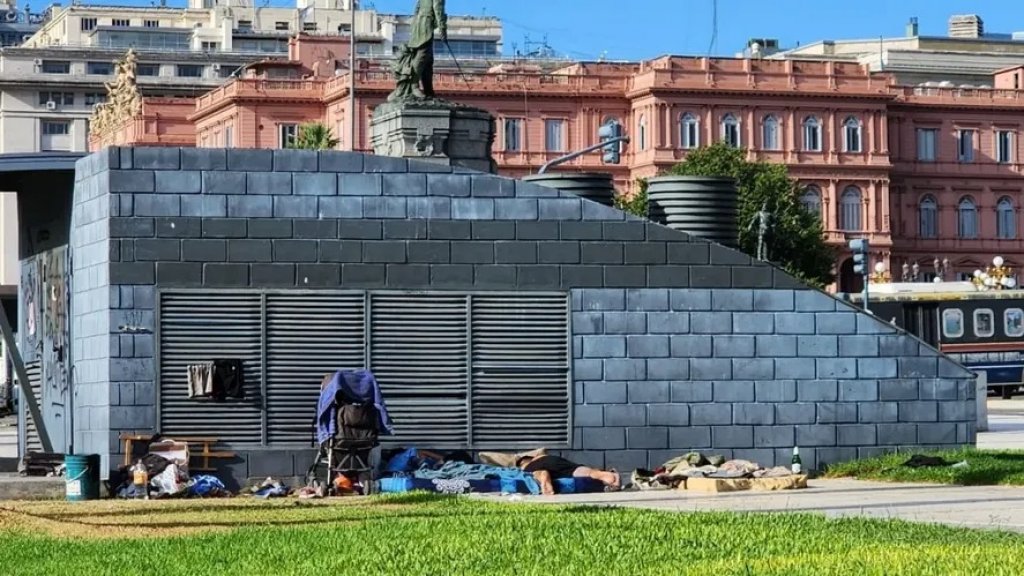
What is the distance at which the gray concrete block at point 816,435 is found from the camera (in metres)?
29.5

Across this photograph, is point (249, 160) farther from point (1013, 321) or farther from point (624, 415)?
point (1013, 321)

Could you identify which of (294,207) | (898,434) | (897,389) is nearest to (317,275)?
(294,207)

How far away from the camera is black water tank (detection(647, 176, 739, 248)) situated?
32.5m

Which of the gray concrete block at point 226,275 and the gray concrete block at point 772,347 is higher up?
the gray concrete block at point 226,275

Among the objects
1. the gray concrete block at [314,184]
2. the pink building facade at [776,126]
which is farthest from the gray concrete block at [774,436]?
the pink building facade at [776,126]

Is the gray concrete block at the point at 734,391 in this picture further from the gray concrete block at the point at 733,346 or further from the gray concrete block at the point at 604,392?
the gray concrete block at the point at 604,392

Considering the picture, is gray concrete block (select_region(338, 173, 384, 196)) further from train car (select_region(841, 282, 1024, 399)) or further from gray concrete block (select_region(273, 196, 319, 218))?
train car (select_region(841, 282, 1024, 399))

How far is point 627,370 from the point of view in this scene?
95.8 feet

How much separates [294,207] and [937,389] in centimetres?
870

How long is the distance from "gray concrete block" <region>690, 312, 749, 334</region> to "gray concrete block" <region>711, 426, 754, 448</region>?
4.05ft

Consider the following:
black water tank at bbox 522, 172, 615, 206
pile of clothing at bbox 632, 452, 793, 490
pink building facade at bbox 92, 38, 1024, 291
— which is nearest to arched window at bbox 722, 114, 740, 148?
pink building facade at bbox 92, 38, 1024, 291

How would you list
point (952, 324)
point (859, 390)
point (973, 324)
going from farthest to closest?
point (952, 324) → point (973, 324) → point (859, 390)

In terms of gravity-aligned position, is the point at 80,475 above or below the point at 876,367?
below

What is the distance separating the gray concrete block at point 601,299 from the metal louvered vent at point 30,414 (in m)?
7.91
